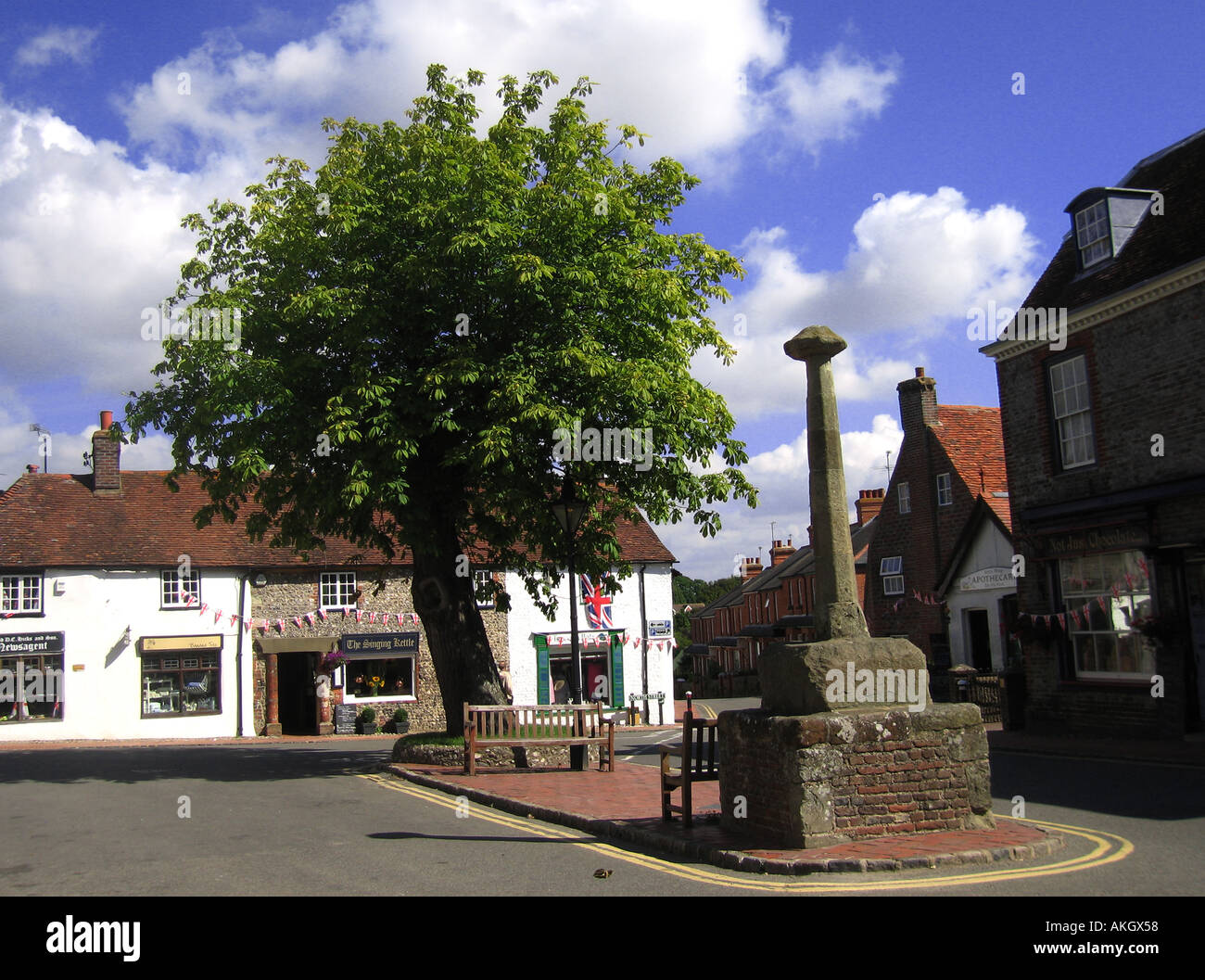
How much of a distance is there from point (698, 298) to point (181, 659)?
20.4m

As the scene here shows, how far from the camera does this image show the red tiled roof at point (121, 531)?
98.5ft

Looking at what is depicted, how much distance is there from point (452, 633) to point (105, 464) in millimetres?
19910

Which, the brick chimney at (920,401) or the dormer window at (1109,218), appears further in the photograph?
the brick chimney at (920,401)

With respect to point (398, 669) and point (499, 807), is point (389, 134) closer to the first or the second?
point (499, 807)

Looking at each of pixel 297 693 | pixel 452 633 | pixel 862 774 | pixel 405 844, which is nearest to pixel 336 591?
pixel 297 693

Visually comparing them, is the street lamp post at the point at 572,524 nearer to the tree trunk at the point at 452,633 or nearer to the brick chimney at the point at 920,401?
the tree trunk at the point at 452,633

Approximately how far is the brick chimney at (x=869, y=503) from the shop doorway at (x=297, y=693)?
78.0 ft

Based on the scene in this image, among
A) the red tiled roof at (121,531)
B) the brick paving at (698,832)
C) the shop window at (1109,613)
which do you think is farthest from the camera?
the red tiled roof at (121,531)

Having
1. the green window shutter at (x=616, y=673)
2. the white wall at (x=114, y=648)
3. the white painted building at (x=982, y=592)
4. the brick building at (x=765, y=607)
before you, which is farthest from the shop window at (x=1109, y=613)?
the white wall at (x=114, y=648)

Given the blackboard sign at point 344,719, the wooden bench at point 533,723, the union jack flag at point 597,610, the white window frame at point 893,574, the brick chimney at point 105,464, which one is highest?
the brick chimney at point 105,464

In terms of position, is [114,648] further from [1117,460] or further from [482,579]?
[1117,460]

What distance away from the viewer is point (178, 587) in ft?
101

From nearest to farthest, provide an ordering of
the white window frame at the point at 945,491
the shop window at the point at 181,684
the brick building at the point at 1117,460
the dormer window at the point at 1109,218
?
the brick building at the point at 1117,460
the dormer window at the point at 1109,218
the shop window at the point at 181,684
the white window frame at the point at 945,491

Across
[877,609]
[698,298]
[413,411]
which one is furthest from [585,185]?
[877,609]
